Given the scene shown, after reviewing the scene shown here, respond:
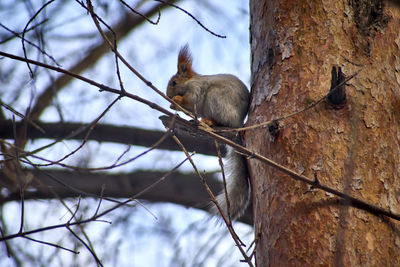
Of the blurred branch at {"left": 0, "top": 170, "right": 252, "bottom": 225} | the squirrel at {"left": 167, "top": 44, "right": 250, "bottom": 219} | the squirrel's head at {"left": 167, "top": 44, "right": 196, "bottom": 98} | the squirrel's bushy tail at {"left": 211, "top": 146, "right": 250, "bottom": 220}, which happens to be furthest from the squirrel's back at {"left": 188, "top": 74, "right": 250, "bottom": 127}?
the blurred branch at {"left": 0, "top": 170, "right": 252, "bottom": 225}

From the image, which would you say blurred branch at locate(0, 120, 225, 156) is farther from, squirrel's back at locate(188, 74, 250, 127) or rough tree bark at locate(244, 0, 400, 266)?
rough tree bark at locate(244, 0, 400, 266)

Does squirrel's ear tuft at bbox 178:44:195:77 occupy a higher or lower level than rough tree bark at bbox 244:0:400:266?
higher

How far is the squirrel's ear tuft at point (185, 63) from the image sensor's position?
103 inches

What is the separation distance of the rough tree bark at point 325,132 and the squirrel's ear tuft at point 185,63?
41.6 inches

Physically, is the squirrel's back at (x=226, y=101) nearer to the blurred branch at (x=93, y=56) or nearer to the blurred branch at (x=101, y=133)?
the blurred branch at (x=101, y=133)

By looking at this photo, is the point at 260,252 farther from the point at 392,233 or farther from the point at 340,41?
the point at 340,41

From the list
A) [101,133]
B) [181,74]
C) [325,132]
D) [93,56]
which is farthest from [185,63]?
[325,132]

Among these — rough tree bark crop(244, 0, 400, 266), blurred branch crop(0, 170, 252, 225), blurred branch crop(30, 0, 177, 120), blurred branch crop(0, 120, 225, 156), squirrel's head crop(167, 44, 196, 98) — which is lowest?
rough tree bark crop(244, 0, 400, 266)

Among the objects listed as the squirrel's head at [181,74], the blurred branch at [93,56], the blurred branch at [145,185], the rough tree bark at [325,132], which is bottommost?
the rough tree bark at [325,132]

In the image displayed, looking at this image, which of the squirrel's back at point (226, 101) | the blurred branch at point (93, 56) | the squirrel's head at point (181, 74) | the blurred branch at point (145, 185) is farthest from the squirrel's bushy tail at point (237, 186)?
the blurred branch at point (93, 56)

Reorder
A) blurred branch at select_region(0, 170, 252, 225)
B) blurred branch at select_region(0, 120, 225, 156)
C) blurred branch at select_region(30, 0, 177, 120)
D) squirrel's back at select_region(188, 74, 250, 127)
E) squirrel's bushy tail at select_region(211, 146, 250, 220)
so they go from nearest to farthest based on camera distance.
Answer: squirrel's bushy tail at select_region(211, 146, 250, 220) < squirrel's back at select_region(188, 74, 250, 127) < blurred branch at select_region(0, 120, 225, 156) < blurred branch at select_region(30, 0, 177, 120) < blurred branch at select_region(0, 170, 252, 225)

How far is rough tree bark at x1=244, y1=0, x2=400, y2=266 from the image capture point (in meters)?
1.21

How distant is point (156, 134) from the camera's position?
2.66m

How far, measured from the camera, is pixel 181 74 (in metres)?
2.67
